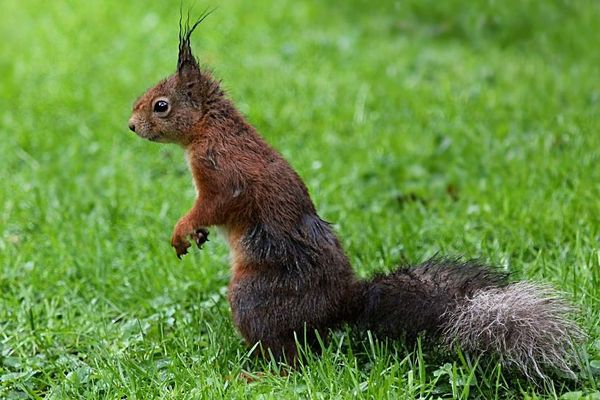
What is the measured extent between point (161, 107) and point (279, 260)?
0.73 m

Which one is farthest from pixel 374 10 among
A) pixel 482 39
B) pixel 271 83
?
pixel 271 83

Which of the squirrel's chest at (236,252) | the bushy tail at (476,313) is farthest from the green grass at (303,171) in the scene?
the squirrel's chest at (236,252)

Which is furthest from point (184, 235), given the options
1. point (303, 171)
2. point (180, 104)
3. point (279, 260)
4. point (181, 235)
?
point (303, 171)

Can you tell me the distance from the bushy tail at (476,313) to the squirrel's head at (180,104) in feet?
2.86

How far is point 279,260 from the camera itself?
11.1 ft

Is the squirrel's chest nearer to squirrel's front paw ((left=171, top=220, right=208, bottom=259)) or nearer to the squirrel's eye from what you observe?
squirrel's front paw ((left=171, top=220, right=208, bottom=259))

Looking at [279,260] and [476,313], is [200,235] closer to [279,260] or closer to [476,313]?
[279,260]

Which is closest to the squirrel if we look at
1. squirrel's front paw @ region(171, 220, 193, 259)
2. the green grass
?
squirrel's front paw @ region(171, 220, 193, 259)

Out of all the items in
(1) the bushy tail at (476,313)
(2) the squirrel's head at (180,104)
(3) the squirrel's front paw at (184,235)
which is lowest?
(1) the bushy tail at (476,313)

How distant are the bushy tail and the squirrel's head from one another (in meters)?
0.87

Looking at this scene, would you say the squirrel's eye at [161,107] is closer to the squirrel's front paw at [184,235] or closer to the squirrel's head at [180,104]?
the squirrel's head at [180,104]

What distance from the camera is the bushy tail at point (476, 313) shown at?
2938mm

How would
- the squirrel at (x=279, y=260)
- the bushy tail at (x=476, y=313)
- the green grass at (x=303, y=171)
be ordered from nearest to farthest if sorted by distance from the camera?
the bushy tail at (x=476, y=313) → the squirrel at (x=279, y=260) → the green grass at (x=303, y=171)

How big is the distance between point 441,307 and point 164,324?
122 centimetres
